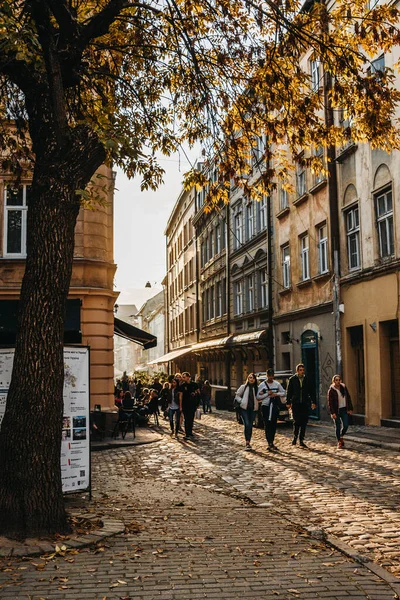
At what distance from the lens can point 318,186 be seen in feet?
82.8

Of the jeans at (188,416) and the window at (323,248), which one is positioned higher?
the window at (323,248)

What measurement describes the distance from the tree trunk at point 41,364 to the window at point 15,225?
12982 mm

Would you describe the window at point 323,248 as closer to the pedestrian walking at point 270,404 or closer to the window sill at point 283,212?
the window sill at point 283,212

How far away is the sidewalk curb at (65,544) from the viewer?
627 cm

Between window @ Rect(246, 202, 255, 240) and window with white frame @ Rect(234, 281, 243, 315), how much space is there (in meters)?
3.01

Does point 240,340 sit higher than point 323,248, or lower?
lower

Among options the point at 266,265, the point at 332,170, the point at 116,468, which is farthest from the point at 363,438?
the point at 266,265

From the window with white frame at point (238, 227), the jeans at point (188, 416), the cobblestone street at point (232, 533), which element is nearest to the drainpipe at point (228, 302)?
the window with white frame at point (238, 227)

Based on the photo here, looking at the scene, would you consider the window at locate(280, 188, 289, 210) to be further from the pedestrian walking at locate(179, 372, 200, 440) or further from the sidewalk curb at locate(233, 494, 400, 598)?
the sidewalk curb at locate(233, 494, 400, 598)

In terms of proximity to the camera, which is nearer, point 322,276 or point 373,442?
point 373,442

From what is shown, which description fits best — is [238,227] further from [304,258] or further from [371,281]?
[371,281]

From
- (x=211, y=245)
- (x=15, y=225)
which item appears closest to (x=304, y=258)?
(x=15, y=225)

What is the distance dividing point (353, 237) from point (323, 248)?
2.54m

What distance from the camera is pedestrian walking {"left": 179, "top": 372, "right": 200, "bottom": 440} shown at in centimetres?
1914
